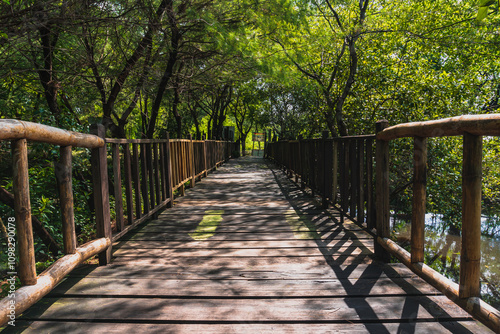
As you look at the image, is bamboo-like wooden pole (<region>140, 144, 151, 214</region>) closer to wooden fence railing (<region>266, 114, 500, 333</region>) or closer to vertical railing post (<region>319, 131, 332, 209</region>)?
wooden fence railing (<region>266, 114, 500, 333</region>)

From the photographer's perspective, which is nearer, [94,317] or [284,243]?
[94,317]

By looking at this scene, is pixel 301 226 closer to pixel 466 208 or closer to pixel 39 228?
pixel 466 208

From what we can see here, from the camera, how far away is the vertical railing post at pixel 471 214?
1652 mm

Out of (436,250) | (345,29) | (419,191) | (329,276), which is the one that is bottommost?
(436,250)

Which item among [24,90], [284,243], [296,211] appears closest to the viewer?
[284,243]

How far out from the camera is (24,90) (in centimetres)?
685

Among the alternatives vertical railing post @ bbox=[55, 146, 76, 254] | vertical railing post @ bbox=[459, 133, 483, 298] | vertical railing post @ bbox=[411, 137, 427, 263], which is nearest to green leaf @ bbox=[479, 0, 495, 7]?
vertical railing post @ bbox=[459, 133, 483, 298]

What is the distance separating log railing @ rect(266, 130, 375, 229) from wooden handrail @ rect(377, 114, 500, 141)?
0.75 m

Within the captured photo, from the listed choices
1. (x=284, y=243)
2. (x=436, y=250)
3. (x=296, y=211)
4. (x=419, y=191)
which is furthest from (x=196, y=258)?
(x=436, y=250)

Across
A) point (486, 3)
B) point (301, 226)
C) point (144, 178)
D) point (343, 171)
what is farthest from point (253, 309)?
point (144, 178)

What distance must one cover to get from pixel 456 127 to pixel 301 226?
8.74 feet

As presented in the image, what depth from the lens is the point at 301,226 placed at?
420cm

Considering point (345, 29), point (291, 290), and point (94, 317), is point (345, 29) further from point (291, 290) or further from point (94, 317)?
point (94, 317)

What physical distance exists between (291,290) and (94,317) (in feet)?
4.19
